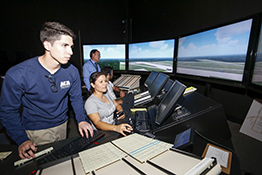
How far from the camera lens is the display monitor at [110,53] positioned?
390cm

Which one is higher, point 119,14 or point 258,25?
point 119,14

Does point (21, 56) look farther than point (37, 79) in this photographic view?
Yes

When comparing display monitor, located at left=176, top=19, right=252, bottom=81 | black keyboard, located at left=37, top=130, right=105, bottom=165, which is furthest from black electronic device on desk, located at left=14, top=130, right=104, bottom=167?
display monitor, located at left=176, top=19, right=252, bottom=81

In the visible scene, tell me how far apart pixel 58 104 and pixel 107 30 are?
370 cm

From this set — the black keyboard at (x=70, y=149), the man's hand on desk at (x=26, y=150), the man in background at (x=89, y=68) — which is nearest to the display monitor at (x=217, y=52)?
the man in background at (x=89, y=68)

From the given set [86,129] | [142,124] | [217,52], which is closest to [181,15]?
[217,52]

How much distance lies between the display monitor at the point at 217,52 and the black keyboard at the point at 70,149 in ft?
6.96

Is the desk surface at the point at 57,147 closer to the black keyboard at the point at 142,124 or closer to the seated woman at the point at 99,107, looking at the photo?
the black keyboard at the point at 142,124

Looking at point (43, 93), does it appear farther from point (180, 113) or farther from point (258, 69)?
point (258, 69)

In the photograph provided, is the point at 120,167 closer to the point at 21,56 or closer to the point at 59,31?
the point at 59,31

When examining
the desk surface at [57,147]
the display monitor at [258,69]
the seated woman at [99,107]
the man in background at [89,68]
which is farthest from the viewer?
the man in background at [89,68]

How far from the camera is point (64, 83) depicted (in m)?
1.26

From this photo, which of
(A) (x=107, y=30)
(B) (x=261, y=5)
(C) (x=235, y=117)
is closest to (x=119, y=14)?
(A) (x=107, y=30)

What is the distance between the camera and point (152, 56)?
11.4 feet
